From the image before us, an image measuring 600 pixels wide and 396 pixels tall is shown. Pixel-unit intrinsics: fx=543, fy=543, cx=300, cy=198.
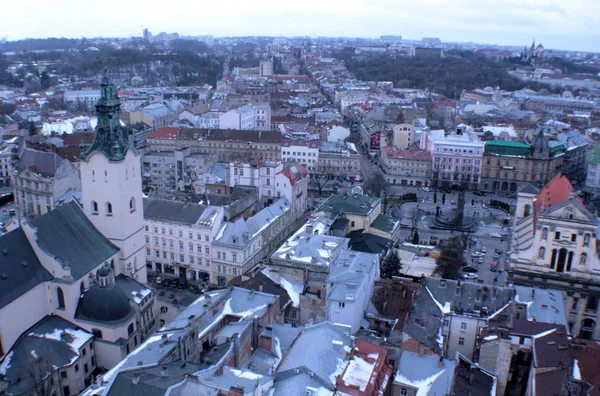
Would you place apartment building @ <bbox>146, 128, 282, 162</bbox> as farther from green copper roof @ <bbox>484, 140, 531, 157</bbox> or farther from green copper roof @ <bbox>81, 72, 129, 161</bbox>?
green copper roof @ <bbox>81, 72, 129, 161</bbox>

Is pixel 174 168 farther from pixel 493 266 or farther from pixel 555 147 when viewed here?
pixel 555 147

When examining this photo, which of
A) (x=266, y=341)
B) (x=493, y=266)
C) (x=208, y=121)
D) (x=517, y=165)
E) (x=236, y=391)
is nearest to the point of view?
(x=236, y=391)

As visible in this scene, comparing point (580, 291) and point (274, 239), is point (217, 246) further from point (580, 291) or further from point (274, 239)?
point (580, 291)

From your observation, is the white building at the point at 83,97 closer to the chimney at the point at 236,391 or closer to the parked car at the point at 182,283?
the parked car at the point at 182,283

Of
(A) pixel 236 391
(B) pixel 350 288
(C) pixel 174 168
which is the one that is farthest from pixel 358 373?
(C) pixel 174 168

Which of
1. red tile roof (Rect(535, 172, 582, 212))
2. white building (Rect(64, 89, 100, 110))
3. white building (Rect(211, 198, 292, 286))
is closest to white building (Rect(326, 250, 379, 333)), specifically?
white building (Rect(211, 198, 292, 286))

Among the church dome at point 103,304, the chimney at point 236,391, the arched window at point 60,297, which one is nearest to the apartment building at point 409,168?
the church dome at point 103,304

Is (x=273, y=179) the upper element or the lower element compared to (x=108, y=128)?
lower
